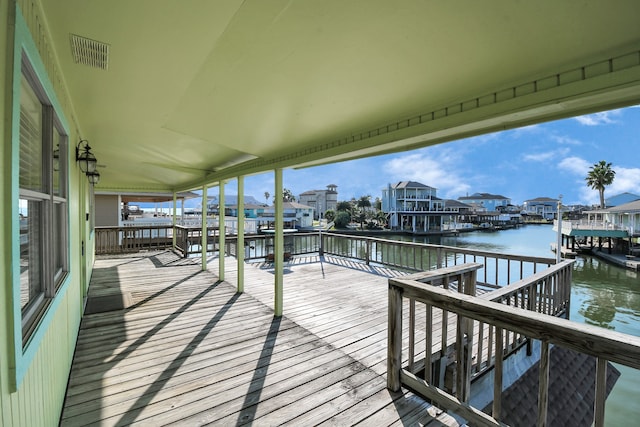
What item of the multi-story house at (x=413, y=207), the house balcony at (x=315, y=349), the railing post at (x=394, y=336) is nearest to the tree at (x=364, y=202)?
the multi-story house at (x=413, y=207)

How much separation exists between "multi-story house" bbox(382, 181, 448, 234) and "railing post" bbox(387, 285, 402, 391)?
38.3m

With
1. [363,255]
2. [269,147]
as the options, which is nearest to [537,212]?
[363,255]

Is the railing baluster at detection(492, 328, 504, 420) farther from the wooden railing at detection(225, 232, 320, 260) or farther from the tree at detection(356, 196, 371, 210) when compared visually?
the tree at detection(356, 196, 371, 210)

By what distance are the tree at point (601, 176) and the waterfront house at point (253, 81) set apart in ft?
129

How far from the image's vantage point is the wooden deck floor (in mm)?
2225

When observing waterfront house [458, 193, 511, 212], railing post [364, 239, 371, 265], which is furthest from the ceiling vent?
waterfront house [458, 193, 511, 212]

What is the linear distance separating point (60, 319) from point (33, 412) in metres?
1.09

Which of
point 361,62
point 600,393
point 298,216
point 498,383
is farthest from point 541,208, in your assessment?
point 361,62

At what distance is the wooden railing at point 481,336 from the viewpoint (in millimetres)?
1362

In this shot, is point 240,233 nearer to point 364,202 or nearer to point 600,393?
point 600,393

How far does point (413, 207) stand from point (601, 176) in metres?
20.0

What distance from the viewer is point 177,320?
4051 mm

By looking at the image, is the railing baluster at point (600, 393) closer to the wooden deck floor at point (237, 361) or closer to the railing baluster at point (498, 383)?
the railing baluster at point (498, 383)

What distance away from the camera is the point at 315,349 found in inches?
127
